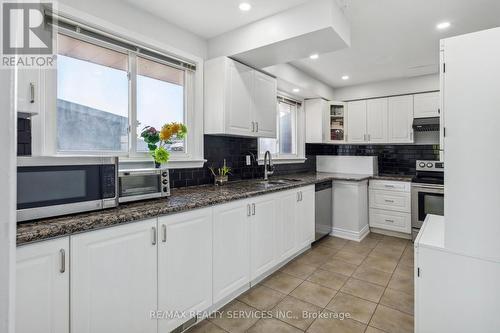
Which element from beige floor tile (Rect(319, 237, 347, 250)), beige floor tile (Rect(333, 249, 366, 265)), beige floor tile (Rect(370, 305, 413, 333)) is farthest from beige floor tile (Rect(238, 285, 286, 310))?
beige floor tile (Rect(319, 237, 347, 250))

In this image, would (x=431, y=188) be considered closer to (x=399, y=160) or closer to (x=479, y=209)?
(x=399, y=160)

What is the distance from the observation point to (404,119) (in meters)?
4.27

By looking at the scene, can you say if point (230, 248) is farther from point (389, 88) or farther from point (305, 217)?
point (389, 88)

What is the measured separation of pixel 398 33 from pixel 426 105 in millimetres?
1888

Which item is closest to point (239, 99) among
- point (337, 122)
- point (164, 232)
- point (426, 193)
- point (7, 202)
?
point (164, 232)

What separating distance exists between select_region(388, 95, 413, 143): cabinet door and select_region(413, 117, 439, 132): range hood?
10cm

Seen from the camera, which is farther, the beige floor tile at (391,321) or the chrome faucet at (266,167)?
the chrome faucet at (266,167)

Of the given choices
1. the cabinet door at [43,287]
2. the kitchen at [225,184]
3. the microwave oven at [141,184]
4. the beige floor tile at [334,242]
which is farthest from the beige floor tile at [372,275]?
the cabinet door at [43,287]

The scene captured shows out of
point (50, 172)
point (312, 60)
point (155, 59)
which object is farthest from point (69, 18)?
point (312, 60)

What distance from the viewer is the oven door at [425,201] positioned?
3.61 metres

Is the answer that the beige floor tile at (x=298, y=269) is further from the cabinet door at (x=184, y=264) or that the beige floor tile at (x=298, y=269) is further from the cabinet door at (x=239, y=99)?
the cabinet door at (x=239, y=99)

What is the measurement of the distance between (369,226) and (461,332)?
110 inches

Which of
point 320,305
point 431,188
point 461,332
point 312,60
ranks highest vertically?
point 312,60

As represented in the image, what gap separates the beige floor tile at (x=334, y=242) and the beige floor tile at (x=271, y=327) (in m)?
1.82
